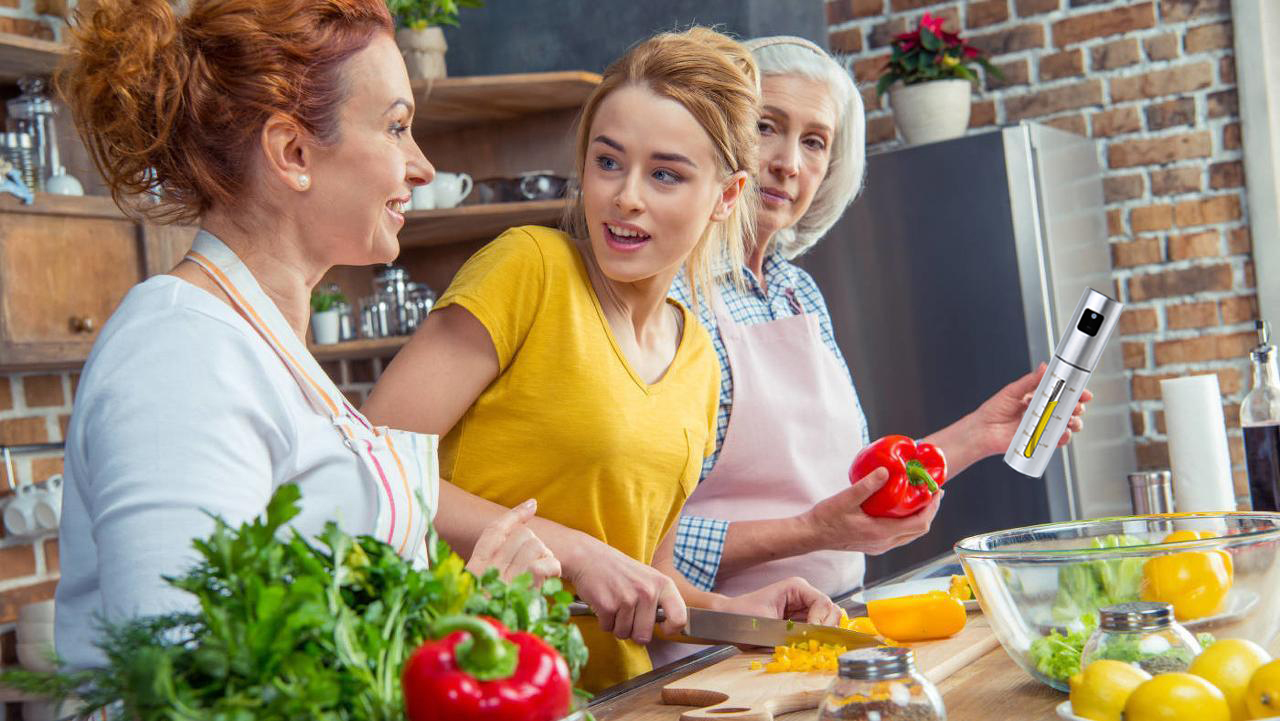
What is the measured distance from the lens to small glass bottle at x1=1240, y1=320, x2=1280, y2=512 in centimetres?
190

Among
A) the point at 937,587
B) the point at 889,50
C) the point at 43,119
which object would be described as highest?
the point at 889,50

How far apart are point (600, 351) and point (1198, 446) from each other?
0.99 meters

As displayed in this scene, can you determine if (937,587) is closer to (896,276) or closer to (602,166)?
(602,166)

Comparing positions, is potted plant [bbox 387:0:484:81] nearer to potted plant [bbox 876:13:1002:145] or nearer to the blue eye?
potted plant [bbox 876:13:1002:145]

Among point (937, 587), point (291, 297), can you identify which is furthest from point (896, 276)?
point (291, 297)

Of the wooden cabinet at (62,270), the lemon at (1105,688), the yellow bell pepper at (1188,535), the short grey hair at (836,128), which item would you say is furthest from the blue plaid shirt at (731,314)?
the wooden cabinet at (62,270)

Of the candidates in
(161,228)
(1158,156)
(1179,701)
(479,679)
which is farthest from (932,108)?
(479,679)

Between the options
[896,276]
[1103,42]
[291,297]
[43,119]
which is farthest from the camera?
[1103,42]

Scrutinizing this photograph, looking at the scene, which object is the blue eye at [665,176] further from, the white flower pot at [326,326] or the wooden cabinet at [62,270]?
the white flower pot at [326,326]

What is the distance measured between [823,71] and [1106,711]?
1.38m

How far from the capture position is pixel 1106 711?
0.89m

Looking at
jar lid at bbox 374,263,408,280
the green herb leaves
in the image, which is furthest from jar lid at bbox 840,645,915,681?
jar lid at bbox 374,263,408,280

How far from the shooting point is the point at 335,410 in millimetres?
1127

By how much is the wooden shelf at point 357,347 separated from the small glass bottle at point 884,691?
257cm
